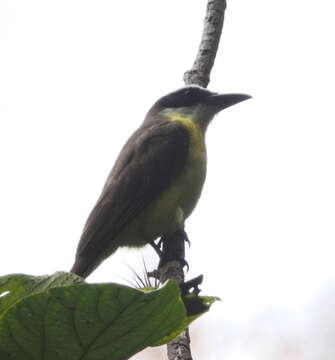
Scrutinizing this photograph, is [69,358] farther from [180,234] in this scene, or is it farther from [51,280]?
[180,234]

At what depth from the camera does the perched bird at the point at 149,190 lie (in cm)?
413

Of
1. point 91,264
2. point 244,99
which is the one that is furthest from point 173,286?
point 244,99

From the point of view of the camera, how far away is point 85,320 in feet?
4.18

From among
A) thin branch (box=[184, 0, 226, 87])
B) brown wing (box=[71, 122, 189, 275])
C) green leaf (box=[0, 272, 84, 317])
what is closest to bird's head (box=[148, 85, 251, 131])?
brown wing (box=[71, 122, 189, 275])

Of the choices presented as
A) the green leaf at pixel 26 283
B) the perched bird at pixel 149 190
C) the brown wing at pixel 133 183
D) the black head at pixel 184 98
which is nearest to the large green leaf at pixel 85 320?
the green leaf at pixel 26 283

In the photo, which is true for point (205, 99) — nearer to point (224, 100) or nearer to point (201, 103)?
point (201, 103)

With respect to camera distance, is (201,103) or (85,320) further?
(201,103)

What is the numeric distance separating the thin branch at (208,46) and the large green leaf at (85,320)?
112 inches

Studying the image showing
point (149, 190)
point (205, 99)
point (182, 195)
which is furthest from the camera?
point (205, 99)

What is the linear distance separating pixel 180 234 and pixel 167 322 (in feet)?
8.23

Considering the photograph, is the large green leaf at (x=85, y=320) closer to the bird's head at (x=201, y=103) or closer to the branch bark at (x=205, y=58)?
the branch bark at (x=205, y=58)

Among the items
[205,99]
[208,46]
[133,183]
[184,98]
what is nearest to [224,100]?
[205,99]

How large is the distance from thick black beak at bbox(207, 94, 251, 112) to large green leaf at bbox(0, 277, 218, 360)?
11.6ft

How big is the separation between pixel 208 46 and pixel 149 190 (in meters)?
0.92
